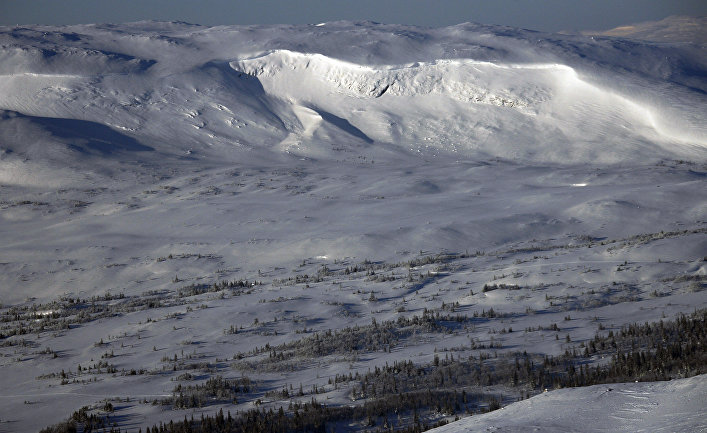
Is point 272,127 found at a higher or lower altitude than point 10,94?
lower

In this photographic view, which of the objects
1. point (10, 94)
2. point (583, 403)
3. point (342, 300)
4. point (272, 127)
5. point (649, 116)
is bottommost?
point (583, 403)

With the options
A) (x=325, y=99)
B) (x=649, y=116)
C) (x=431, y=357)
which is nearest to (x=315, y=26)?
(x=325, y=99)

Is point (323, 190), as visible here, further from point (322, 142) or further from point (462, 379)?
point (462, 379)

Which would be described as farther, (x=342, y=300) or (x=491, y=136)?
(x=491, y=136)

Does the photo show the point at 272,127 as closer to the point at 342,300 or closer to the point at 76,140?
the point at 76,140

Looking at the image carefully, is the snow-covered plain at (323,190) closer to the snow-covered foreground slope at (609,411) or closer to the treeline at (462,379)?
the treeline at (462,379)

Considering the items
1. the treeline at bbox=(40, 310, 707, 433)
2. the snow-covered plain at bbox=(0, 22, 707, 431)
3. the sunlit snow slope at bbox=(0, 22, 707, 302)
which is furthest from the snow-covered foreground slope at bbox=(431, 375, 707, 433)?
the sunlit snow slope at bbox=(0, 22, 707, 302)

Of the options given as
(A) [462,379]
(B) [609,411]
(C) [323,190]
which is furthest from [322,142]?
(B) [609,411]
